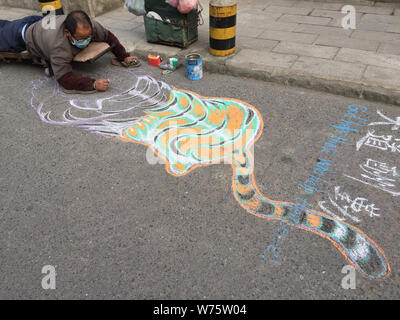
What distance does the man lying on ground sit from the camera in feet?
12.8

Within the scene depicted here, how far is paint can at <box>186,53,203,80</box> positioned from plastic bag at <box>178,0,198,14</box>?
0.65m

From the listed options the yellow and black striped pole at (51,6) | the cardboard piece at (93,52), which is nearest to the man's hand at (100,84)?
the cardboard piece at (93,52)

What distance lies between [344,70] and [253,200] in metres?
2.47

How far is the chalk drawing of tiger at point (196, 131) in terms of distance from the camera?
228cm

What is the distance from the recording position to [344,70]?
3992 millimetres

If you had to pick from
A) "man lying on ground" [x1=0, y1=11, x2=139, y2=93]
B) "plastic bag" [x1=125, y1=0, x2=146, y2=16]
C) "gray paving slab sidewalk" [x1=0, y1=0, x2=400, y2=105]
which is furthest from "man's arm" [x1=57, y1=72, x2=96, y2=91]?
"plastic bag" [x1=125, y1=0, x2=146, y2=16]

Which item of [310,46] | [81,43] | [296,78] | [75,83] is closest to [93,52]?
[81,43]

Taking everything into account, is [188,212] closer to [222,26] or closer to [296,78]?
[296,78]

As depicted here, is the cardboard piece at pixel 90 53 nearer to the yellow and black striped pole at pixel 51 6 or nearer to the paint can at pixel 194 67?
the paint can at pixel 194 67

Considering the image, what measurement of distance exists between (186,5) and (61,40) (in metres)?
1.70

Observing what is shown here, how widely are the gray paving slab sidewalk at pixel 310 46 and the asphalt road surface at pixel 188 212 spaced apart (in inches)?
14.6

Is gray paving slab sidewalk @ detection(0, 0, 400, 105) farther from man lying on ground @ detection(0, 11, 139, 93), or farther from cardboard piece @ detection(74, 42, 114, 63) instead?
man lying on ground @ detection(0, 11, 139, 93)

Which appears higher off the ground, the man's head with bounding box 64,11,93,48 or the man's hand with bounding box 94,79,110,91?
the man's head with bounding box 64,11,93,48

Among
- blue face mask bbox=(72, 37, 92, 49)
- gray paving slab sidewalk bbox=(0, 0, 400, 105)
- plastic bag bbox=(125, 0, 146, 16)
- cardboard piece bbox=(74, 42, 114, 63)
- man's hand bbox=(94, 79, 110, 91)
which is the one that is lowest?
man's hand bbox=(94, 79, 110, 91)
